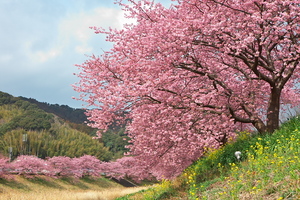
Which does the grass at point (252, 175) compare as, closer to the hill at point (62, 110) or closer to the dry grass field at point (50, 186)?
the dry grass field at point (50, 186)

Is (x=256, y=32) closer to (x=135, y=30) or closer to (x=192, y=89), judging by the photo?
(x=192, y=89)

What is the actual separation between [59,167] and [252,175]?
44.3 meters

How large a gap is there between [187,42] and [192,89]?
232cm

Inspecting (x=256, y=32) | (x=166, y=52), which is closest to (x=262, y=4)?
(x=256, y=32)

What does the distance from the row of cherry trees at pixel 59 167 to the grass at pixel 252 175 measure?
28.7 metres

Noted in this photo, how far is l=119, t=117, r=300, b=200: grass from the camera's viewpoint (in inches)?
238

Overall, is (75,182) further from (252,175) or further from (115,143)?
(252,175)

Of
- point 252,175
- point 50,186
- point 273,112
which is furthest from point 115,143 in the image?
point 252,175

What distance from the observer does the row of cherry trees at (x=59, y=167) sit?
131 feet

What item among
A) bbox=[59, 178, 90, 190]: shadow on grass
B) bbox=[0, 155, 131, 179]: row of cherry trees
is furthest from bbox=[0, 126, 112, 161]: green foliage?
bbox=[59, 178, 90, 190]: shadow on grass

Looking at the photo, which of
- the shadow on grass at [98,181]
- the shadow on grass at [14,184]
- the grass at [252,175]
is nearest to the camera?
the grass at [252,175]

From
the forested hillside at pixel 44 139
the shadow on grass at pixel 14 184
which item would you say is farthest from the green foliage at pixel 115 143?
the shadow on grass at pixel 14 184

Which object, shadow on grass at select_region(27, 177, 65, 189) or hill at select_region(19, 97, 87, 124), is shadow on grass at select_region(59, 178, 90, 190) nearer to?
shadow on grass at select_region(27, 177, 65, 189)

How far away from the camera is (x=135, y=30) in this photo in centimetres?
1213
